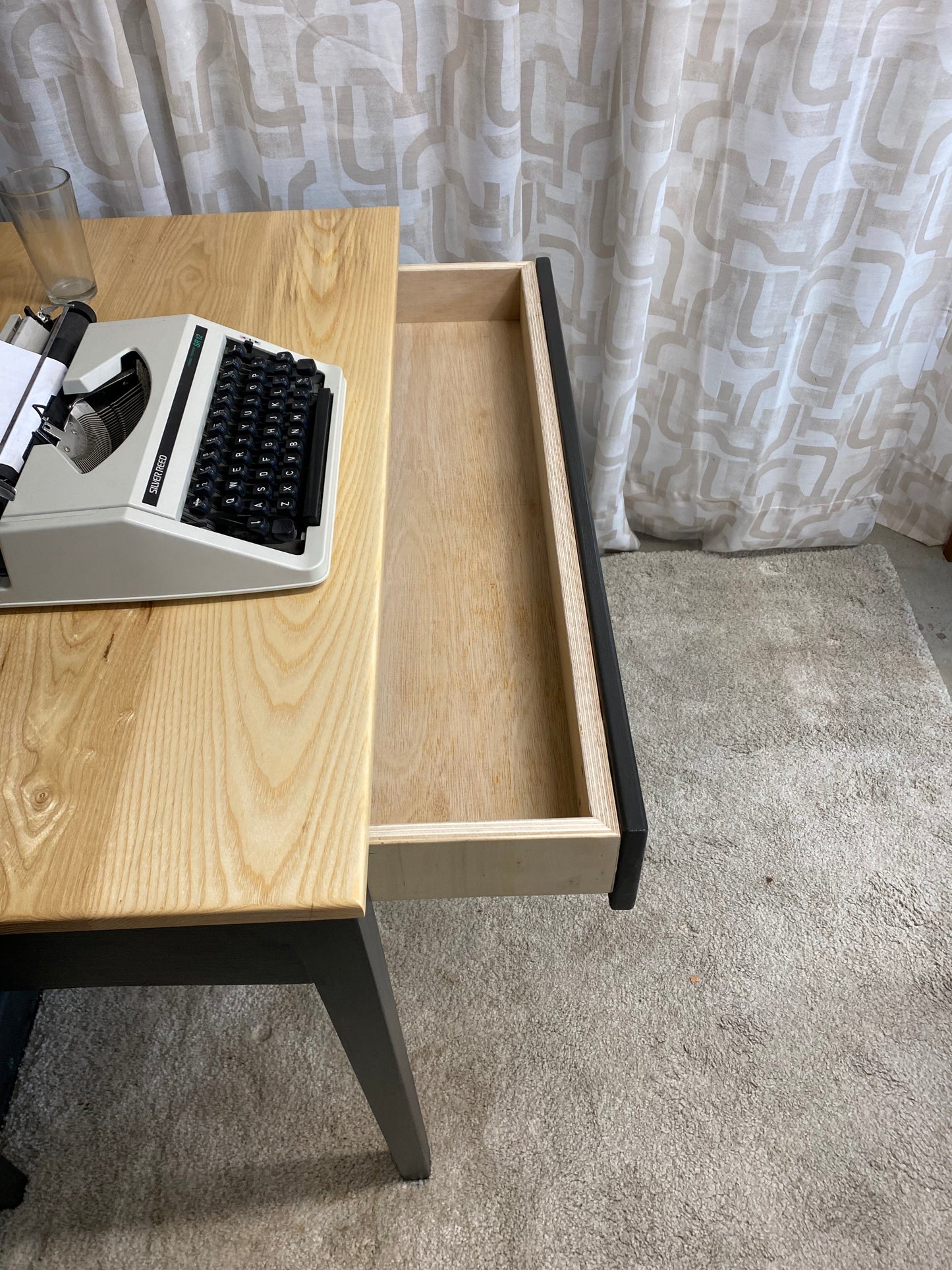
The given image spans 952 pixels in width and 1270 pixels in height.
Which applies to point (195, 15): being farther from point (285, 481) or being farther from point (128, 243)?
point (285, 481)

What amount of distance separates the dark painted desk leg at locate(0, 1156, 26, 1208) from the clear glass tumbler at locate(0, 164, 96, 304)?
99 centimetres

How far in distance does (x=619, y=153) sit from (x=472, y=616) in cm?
76

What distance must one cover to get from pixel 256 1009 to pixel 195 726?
2.37ft

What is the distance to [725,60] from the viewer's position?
48.3 inches

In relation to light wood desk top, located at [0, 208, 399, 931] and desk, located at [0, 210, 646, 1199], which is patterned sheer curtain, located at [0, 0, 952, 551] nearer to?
desk, located at [0, 210, 646, 1199]

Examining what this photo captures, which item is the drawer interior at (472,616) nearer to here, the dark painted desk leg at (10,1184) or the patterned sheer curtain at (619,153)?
the patterned sheer curtain at (619,153)

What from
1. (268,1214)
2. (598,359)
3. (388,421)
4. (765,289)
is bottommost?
(268,1214)

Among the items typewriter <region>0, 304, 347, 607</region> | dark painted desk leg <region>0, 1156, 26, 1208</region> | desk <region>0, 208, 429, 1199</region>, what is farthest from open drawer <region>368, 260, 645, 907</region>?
dark painted desk leg <region>0, 1156, 26, 1208</region>

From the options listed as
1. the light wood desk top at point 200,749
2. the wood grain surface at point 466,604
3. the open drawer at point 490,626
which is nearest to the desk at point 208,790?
the light wood desk top at point 200,749

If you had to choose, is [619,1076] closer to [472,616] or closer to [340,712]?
[472,616]

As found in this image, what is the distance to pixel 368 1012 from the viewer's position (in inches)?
29.3

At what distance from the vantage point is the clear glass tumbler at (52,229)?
3.18 feet

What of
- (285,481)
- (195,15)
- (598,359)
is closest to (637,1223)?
(285,481)

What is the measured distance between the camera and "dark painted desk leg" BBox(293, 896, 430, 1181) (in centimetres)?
65
